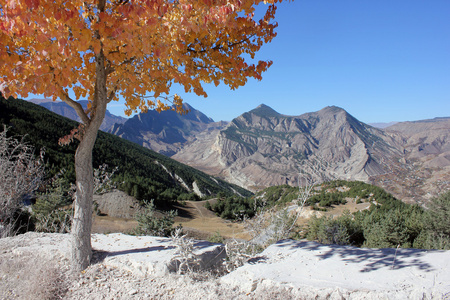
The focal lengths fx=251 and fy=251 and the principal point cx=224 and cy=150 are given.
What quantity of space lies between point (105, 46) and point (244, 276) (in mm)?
3954

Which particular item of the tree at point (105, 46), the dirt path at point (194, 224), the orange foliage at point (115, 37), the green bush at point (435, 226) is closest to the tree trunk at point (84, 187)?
the tree at point (105, 46)

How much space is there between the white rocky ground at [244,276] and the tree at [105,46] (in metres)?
0.56

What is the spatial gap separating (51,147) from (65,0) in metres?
35.9

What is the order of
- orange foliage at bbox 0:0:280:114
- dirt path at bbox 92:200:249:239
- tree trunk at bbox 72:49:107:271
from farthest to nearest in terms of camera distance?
dirt path at bbox 92:200:249:239 → tree trunk at bbox 72:49:107:271 → orange foliage at bbox 0:0:280:114

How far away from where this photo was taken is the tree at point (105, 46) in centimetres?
289

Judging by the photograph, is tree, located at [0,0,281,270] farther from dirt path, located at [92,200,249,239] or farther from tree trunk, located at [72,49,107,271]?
dirt path, located at [92,200,249,239]

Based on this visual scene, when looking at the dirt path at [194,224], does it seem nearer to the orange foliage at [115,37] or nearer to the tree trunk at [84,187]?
the tree trunk at [84,187]

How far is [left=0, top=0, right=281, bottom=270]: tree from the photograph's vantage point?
9.47ft

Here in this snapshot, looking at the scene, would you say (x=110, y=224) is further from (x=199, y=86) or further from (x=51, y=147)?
(x=51, y=147)

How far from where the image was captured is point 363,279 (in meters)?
3.70

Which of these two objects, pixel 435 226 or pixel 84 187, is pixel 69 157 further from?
pixel 435 226

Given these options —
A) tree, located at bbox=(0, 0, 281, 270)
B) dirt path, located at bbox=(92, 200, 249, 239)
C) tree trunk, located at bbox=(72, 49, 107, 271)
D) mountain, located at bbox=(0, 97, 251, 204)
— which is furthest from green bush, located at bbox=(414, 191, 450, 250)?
mountain, located at bbox=(0, 97, 251, 204)

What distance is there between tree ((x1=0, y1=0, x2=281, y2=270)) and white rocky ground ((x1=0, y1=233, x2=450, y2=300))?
0.56m

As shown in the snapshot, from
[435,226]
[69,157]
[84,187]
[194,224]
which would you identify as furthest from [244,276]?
[69,157]
